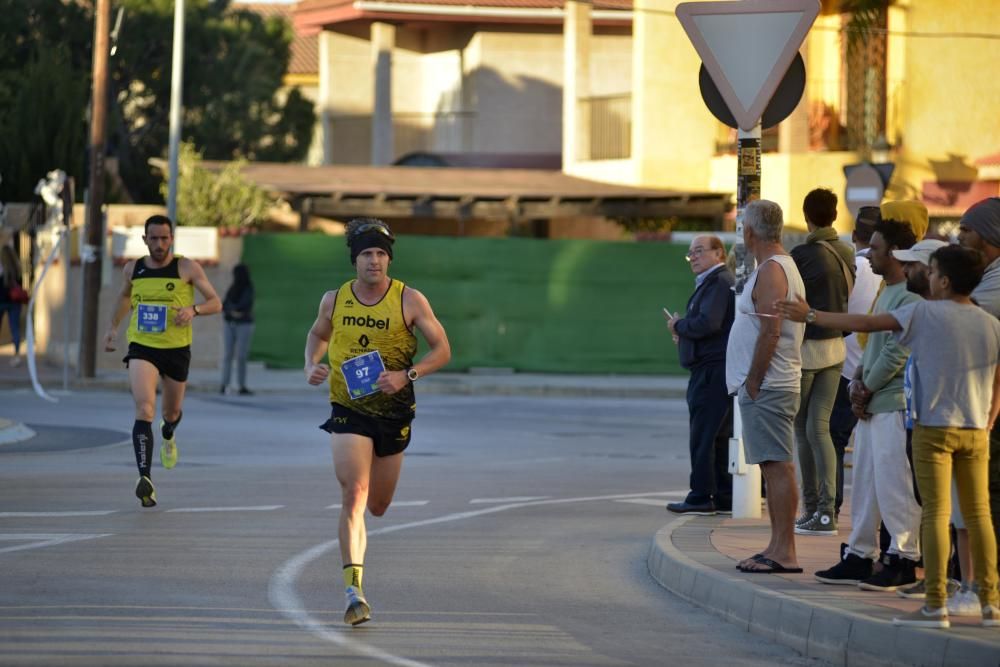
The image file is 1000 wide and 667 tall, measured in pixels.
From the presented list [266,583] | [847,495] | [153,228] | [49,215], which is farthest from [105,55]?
[266,583]

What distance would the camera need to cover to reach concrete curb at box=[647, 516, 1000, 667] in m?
7.82

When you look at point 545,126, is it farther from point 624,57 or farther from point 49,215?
point 49,215

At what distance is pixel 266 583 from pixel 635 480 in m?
6.42

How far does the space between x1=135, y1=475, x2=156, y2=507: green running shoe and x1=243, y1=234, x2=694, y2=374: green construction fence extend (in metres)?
15.9

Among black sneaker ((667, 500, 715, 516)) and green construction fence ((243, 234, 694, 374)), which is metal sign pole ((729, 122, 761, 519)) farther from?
green construction fence ((243, 234, 694, 374))

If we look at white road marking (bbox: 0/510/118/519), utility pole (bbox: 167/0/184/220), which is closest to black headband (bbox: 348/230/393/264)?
white road marking (bbox: 0/510/118/519)

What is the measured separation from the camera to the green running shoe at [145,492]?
516 inches

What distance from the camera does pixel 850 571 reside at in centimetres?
945

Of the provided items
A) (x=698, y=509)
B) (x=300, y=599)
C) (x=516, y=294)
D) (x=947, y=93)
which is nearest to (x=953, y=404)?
(x=300, y=599)

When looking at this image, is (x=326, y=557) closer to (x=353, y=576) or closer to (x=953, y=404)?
(x=353, y=576)

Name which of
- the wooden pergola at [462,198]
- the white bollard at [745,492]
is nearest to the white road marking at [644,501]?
the white bollard at [745,492]

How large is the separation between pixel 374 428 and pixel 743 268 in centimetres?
329

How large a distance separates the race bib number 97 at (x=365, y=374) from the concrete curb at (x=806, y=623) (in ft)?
6.64

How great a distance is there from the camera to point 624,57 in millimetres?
44781
